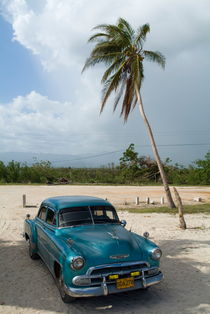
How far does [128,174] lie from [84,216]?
3852 centimetres

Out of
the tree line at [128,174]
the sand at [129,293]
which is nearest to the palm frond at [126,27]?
the sand at [129,293]

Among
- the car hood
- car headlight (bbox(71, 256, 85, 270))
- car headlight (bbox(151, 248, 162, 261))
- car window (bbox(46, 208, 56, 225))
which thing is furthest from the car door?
car headlight (bbox(151, 248, 162, 261))

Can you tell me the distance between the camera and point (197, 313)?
4027 mm

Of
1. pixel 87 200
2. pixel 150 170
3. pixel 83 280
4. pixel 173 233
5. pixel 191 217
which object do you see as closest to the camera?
pixel 83 280

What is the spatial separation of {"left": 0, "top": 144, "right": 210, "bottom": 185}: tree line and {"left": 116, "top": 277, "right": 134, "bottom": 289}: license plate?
3696 cm

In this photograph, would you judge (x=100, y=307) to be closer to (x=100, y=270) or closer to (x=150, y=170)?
(x=100, y=270)

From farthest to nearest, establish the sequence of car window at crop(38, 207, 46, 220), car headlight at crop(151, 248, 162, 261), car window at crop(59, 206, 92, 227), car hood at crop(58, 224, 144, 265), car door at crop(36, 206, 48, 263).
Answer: car window at crop(38, 207, 46, 220), car door at crop(36, 206, 48, 263), car window at crop(59, 206, 92, 227), car headlight at crop(151, 248, 162, 261), car hood at crop(58, 224, 144, 265)

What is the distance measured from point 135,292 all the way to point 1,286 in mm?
2365

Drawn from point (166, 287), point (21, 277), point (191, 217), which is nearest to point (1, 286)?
point (21, 277)

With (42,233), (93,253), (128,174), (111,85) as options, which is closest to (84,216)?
(42,233)

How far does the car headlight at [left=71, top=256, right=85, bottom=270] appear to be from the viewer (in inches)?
158

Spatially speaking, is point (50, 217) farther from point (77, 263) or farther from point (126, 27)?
point (126, 27)

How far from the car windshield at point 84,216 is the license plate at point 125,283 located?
1450mm

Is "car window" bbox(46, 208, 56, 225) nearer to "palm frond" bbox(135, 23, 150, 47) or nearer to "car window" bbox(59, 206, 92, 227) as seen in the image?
"car window" bbox(59, 206, 92, 227)
